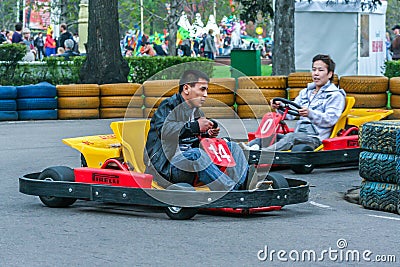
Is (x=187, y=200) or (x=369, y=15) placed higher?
(x=369, y=15)

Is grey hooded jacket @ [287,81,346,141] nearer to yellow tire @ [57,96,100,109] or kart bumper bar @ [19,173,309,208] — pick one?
kart bumper bar @ [19,173,309,208]

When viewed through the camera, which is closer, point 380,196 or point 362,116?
point 380,196

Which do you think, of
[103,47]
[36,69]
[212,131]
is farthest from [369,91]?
[212,131]

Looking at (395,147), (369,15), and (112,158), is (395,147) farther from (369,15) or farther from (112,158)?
(369,15)

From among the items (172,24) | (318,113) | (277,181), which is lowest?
(277,181)

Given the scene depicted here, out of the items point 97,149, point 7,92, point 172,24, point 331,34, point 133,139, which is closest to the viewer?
point 133,139

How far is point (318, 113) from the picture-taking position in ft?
33.3

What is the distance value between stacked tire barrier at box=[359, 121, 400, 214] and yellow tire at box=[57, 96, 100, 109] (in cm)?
966

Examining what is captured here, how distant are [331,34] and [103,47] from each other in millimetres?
8000

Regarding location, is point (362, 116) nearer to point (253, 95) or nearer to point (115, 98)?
point (253, 95)

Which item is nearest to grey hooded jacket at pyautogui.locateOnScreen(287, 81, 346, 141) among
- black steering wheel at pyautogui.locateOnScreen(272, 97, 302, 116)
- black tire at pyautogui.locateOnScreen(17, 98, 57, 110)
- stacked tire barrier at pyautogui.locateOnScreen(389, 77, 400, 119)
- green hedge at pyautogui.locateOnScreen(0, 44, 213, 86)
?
black steering wheel at pyautogui.locateOnScreen(272, 97, 302, 116)

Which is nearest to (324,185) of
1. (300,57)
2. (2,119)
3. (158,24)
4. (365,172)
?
(365,172)

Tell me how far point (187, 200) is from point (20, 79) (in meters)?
14.0

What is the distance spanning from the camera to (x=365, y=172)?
7.73 m
